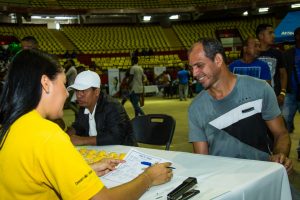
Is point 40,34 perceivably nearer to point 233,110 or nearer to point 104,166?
point 233,110

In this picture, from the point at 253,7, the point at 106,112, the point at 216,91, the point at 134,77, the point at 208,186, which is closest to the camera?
the point at 208,186

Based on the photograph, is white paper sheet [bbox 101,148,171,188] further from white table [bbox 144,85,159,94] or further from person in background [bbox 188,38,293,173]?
white table [bbox 144,85,159,94]

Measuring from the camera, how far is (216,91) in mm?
2652

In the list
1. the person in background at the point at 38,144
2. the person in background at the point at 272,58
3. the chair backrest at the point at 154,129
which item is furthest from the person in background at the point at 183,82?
the person in background at the point at 38,144

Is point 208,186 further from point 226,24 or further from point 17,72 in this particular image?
point 226,24

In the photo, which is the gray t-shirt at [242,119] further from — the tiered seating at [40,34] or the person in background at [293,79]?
the tiered seating at [40,34]

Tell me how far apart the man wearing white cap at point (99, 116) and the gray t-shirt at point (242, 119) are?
87 centimetres

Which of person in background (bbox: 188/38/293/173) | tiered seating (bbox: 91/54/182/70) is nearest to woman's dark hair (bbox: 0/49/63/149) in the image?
person in background (bbox: 188/38/293/173)

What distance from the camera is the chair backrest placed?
3.46m

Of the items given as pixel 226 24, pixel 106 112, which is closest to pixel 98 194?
pixel 106 112

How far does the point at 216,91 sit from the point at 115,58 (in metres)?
20.9

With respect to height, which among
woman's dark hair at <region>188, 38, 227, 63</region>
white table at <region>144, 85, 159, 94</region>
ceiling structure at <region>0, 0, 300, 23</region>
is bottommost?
white table at <region>144, 85, 159, 94</region>

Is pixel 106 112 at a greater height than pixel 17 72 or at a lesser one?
lesser

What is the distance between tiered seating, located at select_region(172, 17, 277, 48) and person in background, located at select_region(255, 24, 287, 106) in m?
21.5
